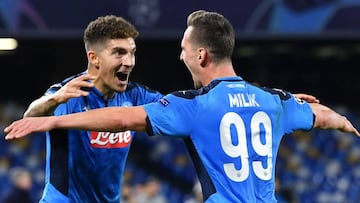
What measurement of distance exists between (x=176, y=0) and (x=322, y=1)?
201cm

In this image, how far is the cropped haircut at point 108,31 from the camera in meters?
5.50

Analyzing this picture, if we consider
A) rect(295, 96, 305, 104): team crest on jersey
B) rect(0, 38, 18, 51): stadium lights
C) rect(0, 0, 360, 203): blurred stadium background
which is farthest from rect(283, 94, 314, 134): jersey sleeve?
rect(0, 38, 18, 51): stadium lights

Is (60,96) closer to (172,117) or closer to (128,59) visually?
(172,117)

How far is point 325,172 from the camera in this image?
15.8 metres

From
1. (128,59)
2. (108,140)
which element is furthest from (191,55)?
(108,140)

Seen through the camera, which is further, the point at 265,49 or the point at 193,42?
the point at 265,49

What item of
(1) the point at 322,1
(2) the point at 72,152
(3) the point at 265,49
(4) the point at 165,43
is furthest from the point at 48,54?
→ (2) the point at 72,152

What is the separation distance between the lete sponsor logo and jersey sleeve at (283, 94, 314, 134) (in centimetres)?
120

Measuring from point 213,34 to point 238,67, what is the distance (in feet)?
42.8

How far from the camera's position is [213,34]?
4.50 metres

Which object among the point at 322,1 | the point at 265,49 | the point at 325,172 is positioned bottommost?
the point at 325,172

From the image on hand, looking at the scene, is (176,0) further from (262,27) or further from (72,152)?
(72,152)

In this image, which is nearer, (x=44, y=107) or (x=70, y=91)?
(x=70, y=91)

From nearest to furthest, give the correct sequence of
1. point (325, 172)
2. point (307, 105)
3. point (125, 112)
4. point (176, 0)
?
point (125, 112), point (307, 105), point (176, 0), point (325, 172)
